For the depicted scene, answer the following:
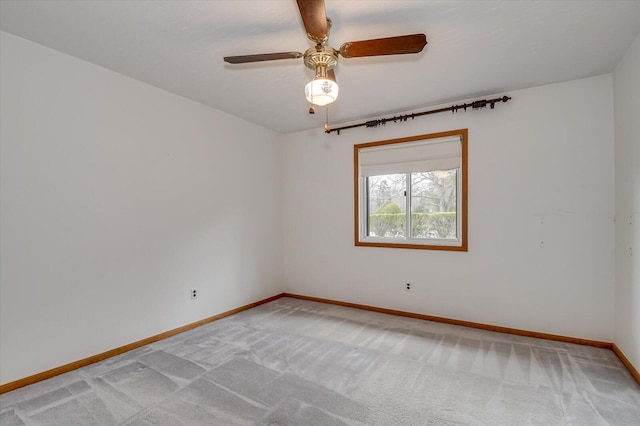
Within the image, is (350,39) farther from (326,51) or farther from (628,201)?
(628,201)

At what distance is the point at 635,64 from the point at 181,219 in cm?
422

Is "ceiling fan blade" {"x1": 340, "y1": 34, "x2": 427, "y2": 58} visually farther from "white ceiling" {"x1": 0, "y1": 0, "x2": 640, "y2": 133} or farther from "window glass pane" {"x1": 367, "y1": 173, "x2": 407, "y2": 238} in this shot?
"window glass pane" {"x1": 367, "y1": 173, "x2": 407, "y2": 238}

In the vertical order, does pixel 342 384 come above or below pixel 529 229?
below

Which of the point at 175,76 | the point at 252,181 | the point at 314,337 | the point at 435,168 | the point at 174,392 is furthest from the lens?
the point at 252,181

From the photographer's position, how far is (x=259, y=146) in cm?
431

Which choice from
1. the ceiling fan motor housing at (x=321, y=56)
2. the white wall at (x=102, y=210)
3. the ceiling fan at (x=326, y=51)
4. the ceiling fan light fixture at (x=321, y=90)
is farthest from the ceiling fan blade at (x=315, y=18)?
the white wall at (x=102, y=210)

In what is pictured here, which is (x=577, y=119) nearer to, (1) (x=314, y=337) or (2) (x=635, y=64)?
(2) (x=635, y=64)

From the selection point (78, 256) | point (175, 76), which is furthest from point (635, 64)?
point (78, 256)

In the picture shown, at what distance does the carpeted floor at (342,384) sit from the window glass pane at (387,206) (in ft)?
4.37

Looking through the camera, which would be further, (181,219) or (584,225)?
(181,219)

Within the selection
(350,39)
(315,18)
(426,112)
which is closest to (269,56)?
(315,18)

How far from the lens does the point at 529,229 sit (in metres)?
3.04

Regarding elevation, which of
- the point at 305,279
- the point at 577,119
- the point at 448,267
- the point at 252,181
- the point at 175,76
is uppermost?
the point at 175,76

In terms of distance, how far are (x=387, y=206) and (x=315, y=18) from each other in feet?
8.96
